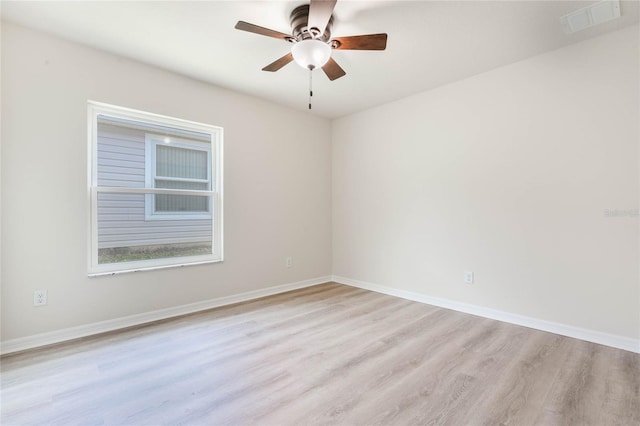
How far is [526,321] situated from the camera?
2811 mm

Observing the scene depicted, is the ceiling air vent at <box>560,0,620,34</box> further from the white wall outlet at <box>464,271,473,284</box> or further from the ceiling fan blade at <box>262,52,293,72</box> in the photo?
the white wall outlet at <box>464,271,473,284</box>

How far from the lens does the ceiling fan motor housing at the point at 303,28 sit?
2065 mm

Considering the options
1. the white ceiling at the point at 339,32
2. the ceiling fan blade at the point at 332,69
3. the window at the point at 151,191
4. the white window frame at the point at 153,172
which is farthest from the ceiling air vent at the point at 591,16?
the white window frame at the point at 153,172

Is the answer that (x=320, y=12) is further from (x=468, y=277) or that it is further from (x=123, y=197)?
(x=468, y=277)

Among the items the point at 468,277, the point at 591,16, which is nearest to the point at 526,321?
the point at 468,277

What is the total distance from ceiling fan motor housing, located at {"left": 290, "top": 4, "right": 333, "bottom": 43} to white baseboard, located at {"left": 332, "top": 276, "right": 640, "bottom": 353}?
117 inches

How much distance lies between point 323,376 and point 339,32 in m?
2.62

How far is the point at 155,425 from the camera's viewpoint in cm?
151

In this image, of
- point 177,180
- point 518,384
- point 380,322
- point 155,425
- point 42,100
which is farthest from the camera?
point 177,180

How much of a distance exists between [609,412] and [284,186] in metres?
3.55

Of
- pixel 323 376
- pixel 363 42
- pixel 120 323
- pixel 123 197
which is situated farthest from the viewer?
pixel 123 197

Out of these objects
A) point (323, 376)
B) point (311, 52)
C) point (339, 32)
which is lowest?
point (323, 376)

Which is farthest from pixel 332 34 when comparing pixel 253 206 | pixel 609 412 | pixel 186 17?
pixel 609 412

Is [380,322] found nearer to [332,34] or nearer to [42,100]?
[332,34]
